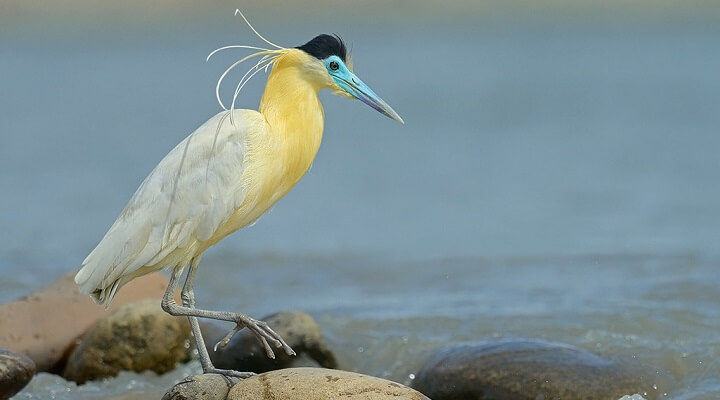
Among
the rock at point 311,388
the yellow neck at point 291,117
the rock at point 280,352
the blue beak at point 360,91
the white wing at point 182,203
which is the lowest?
the rock at point 280,352

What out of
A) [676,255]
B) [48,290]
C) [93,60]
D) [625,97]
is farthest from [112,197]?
[93,60]

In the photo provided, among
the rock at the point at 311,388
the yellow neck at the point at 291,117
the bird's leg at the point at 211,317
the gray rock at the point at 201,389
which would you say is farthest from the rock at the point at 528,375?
the yellow neck at the point at 291,117

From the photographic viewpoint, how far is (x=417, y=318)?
8805 mm

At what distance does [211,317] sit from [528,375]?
6.52 feet

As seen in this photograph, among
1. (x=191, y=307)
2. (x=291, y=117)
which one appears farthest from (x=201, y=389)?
(x=291, y=117)

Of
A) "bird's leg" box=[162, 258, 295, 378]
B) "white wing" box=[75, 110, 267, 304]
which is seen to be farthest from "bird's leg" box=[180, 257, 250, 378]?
"white wing" box=[75, 110, 267, 304]

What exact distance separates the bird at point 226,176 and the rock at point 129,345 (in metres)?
1.54

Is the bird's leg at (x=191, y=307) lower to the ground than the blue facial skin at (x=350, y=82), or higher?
A: lower

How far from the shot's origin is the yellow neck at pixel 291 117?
18.7 feet

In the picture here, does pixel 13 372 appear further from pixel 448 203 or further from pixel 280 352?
pixel 448 203

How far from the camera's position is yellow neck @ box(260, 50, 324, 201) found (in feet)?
18.7

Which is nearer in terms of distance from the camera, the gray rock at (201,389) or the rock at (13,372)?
the gray rock at (201,389)

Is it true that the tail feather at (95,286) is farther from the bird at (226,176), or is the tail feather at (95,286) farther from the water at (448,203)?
the water at (448,203)

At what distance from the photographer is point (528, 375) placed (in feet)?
21.5
